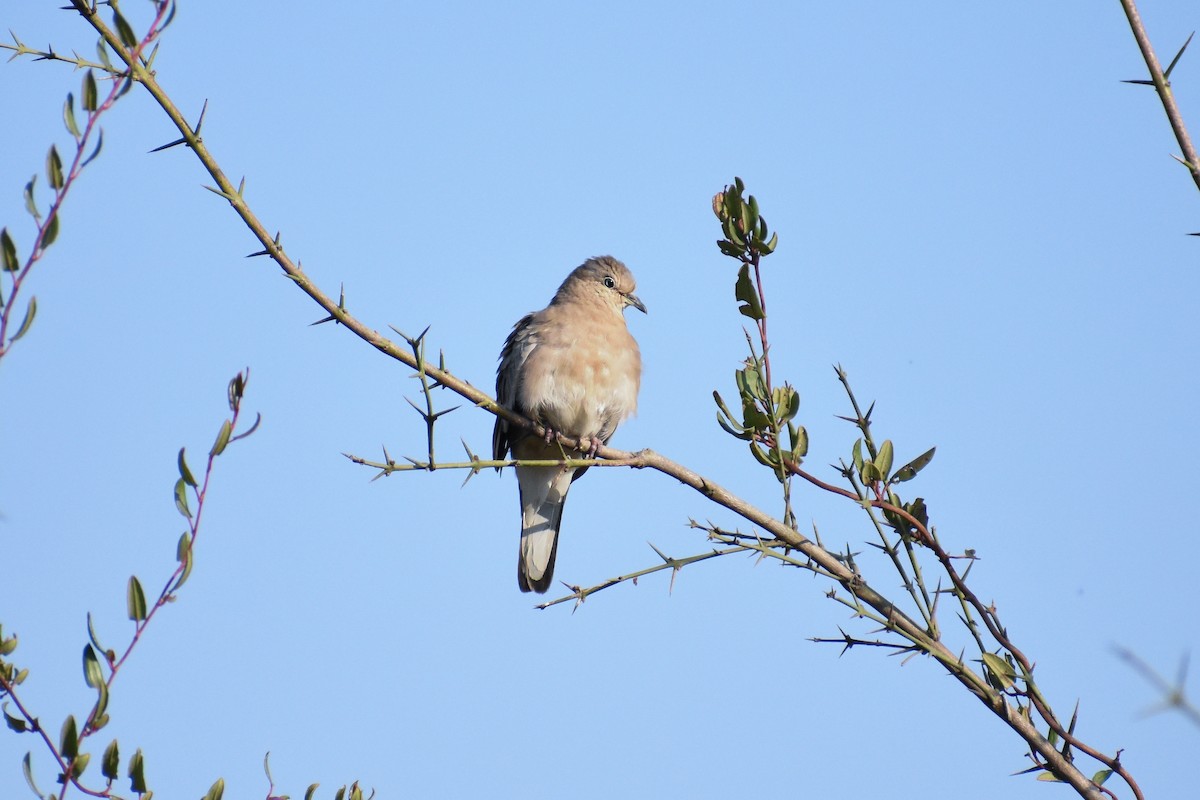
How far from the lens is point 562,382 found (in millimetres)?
6645

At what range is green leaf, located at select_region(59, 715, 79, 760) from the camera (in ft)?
6.62

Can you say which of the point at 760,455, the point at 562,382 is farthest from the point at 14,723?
the point at 562,382

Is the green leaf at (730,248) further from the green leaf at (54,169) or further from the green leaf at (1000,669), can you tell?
the green leaf at (54,169)

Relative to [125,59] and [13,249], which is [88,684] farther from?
[125,59]

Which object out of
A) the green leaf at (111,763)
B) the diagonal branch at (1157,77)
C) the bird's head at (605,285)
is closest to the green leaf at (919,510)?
the diagonal branch at (1157,77)

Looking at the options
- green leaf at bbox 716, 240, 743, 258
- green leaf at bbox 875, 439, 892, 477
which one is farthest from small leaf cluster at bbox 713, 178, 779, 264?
green leaf at bbox 875, 439, 892, 477

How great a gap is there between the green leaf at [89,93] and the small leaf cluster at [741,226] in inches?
70.1

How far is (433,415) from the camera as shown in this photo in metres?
3.16

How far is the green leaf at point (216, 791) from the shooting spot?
7.55ft

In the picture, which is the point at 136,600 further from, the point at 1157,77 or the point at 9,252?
the point at 1157,77

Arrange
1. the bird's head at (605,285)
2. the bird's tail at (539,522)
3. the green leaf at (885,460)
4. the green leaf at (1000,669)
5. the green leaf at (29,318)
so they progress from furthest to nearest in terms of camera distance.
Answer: the bird's head at (605,285) < the bird's tail at (539,522) < the green leaf at (885,460) < the green leaf at (1000,669) < the green leaf at (29,318)

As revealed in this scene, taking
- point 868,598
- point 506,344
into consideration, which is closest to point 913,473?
point 868,598

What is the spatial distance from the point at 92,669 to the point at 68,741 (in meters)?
0.12

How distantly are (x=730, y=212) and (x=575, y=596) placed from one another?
113 cm
